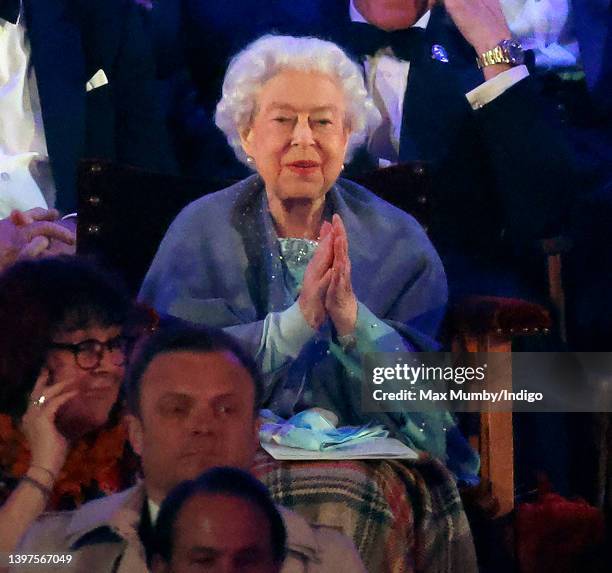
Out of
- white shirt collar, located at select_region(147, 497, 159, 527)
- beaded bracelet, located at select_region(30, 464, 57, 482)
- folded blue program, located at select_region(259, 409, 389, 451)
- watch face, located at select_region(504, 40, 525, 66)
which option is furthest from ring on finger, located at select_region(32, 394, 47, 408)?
watch face, located at select_region(504, 40, 525, 66)

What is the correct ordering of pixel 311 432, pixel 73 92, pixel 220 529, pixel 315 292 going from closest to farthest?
1. pixel 220 529
2. pixel 311 432
3. pixel 315 292
4. pixel 73 92

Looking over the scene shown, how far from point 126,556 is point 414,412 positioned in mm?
602

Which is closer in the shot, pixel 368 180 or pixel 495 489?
pixel 495 489

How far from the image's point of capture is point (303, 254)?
212 centimetres

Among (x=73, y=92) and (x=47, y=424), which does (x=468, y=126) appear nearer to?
(x=73, y=92)

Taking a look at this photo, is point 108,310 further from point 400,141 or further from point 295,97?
point 400,141

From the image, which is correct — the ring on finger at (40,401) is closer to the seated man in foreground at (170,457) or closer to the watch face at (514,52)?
the seated man in foreground at (170,457)

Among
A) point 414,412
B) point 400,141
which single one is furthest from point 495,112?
point 414,412

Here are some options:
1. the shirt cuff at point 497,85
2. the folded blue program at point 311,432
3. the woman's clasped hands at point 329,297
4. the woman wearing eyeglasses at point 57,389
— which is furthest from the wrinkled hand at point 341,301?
the shirt cuff at point 497,85

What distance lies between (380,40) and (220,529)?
1.08m

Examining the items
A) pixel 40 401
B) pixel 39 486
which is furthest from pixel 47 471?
pixel 40 401

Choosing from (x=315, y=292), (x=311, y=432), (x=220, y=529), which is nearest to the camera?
(x=220, y=529)

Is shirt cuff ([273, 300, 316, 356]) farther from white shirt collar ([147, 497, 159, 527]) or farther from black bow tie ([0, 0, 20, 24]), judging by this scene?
black bow tie ([0, 0, 20, 24])

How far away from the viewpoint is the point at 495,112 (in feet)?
7.49
